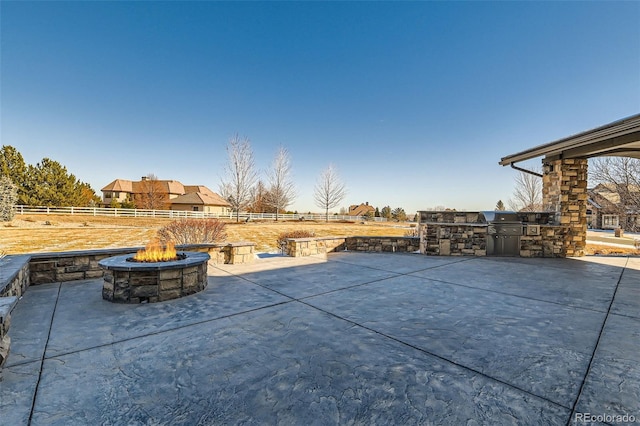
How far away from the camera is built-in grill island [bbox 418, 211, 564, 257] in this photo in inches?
320

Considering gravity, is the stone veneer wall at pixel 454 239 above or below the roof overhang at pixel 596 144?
below

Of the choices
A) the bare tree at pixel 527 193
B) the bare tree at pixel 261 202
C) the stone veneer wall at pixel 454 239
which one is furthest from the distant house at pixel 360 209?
the stone veneer wall at pixel 454 239

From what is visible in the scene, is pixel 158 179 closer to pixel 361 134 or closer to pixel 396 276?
pixel 361 134

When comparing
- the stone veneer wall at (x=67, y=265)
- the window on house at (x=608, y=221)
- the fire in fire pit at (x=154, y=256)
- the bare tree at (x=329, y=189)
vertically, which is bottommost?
the stone veneer wall at (x=67, y=265)

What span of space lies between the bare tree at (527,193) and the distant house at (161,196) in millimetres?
31102

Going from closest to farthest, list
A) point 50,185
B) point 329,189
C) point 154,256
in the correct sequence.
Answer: point 154,256 < point 50,185 < point 329,189

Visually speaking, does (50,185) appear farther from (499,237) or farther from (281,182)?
(499,237)

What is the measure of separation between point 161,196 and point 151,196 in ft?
6.69

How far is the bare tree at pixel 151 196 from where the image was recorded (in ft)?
115

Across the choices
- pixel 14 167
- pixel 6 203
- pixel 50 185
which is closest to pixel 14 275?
pixel 6 203

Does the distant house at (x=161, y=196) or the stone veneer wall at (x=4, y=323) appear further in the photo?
the distant house at (x=161, y=196)

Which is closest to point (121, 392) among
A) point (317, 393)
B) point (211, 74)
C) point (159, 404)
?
point (159, 404)

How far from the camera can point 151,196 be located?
35.2 metres

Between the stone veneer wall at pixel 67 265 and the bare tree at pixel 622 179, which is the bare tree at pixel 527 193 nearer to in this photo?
the bare tree at pixel 622 179
